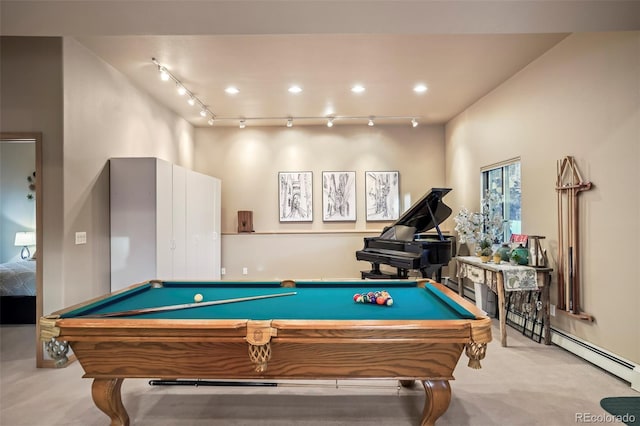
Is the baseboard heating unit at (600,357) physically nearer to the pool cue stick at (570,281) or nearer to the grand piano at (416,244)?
the pool cue stick at (570,281)

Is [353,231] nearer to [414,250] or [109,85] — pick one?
[414,250]

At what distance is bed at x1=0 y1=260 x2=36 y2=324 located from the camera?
168 inches

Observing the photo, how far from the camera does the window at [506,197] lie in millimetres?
4457

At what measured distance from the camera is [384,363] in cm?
181

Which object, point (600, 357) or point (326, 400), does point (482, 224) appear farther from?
point (326, 400)

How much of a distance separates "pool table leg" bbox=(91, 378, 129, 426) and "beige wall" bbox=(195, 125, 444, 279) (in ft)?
14.8

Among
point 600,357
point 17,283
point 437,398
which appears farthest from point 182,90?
point 600,357

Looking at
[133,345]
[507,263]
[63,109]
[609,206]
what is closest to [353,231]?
[507,263]

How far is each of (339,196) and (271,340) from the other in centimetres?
508

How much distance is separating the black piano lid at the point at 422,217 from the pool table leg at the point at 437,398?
2906mm

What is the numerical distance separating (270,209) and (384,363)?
5.14 metres

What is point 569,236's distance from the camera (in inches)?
131

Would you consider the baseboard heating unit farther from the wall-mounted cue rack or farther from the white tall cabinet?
the white tall cabinet

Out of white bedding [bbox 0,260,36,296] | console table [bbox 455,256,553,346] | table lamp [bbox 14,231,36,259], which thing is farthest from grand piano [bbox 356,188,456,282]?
table lamp [bbox 14,231,36,259]
